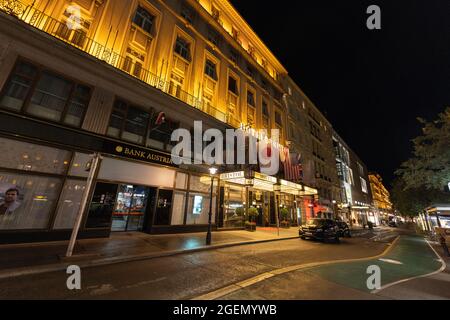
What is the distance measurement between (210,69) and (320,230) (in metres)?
18.7

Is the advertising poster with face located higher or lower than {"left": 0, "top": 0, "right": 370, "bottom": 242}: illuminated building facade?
lower

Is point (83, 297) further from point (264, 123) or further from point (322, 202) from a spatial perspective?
point (322, 202)

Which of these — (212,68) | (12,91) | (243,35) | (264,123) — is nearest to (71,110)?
(12,91)

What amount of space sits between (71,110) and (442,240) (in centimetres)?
2493

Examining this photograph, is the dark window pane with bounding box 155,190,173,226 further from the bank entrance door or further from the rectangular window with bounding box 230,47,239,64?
the rectangular window with bounding box 230,47,239,64

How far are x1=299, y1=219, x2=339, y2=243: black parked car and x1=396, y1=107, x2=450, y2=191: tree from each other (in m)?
7.02

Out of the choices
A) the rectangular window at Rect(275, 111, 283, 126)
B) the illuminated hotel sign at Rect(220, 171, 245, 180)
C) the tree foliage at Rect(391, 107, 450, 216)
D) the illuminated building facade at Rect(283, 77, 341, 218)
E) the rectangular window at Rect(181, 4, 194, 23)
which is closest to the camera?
the tree foliage at Rect(391, 107, 450, 216)

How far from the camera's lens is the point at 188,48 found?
17.9 m

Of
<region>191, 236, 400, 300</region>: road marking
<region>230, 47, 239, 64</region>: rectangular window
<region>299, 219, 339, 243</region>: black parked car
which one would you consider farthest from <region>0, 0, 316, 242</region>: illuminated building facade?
<region>191, 236, 400, 300</region>: road marking

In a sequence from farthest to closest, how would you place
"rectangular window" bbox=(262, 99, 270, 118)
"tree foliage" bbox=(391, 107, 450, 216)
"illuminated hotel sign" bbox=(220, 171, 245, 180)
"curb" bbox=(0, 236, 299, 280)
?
"rectangular window" bbox=(262, 99, 270, 118) → "illuminated hotel sign" bbox=(220, 171, 245, 180) → "tree foliage" bbox=(391, 107, 450, 216) → "curb" bbox=(0, 236, 299, 280)

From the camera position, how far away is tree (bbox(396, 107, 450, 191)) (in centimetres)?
1273

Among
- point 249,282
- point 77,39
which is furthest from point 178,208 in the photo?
point 77,39

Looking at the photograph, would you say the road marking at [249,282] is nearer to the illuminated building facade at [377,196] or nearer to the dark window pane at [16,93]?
the dark window pane at [16,93]

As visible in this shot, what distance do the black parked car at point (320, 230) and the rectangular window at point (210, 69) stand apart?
676 inches
